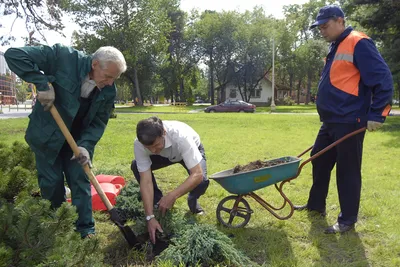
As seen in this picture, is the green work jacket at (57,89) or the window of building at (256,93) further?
the window of building at (256,93)

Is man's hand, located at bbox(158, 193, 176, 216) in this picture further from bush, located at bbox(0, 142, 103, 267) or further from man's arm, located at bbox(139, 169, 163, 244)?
bush, located at bbox(0, 142, 103, 267)

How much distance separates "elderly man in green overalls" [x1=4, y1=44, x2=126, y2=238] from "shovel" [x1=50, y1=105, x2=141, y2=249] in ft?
0.23

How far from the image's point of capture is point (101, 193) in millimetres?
2709

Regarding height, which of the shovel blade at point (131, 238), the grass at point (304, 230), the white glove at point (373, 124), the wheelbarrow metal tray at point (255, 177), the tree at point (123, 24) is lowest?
the grass at point (304, 230)

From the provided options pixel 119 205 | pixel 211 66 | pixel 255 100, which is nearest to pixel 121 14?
pixel 211 66

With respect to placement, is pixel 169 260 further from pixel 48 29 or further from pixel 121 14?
pixel 121 14

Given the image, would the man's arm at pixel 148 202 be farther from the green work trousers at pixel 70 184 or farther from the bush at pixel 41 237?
the bush at pixel 41 237

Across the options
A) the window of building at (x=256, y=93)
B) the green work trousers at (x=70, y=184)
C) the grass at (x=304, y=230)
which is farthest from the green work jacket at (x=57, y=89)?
the window of building at (x=256, y=93)

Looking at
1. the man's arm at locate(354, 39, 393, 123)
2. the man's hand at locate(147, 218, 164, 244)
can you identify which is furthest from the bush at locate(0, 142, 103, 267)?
the man's arm at locate(354, 39, 393, 123)

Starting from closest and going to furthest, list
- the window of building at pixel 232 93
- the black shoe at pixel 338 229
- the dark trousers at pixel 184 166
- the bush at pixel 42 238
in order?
the bush at pixel 42 238, the black shoe at pixel 338 229, the dark trousers at pixel 184 166, the window of building at pixel 232 93

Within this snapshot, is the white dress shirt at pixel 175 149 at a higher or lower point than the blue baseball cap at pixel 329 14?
lower

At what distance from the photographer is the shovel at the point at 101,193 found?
2576mm

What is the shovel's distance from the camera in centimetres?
258

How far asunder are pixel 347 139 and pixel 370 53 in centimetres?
77
